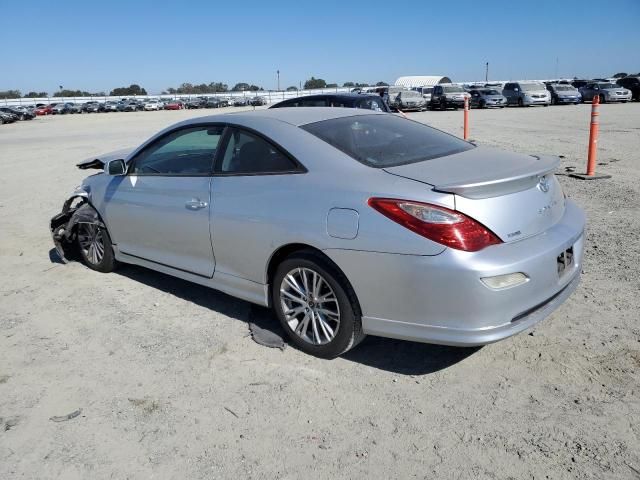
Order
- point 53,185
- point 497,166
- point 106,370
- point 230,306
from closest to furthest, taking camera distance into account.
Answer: point 497,166 → point 106,370 → point 230,306 → point 53,185

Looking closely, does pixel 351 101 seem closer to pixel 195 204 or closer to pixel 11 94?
pixel 195 204

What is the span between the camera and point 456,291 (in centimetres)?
290

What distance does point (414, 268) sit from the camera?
2.97 metres

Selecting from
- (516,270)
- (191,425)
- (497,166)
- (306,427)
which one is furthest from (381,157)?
(191,425)

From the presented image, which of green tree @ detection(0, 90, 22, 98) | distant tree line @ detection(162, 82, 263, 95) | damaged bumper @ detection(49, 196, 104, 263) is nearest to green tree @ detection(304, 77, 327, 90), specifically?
distant tree line @ detection(162, 82, 263, 95)

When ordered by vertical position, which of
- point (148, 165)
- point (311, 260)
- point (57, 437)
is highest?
point (148, 165)

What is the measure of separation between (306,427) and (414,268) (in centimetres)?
102

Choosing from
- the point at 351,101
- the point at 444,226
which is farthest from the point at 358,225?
the point at 351,101

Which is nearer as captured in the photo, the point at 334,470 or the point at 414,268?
the point at 334,470

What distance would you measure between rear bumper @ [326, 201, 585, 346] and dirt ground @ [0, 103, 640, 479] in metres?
0.39

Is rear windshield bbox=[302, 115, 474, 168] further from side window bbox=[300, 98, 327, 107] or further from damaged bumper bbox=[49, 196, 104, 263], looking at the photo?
side window bbox=[300, 98, 327, 107]

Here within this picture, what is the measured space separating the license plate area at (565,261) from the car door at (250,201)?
1628mm

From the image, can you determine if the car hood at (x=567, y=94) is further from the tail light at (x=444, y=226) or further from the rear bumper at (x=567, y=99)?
the tail light at (x=444, y=226)

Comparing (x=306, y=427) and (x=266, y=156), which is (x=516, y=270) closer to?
(x=306, y=427)
